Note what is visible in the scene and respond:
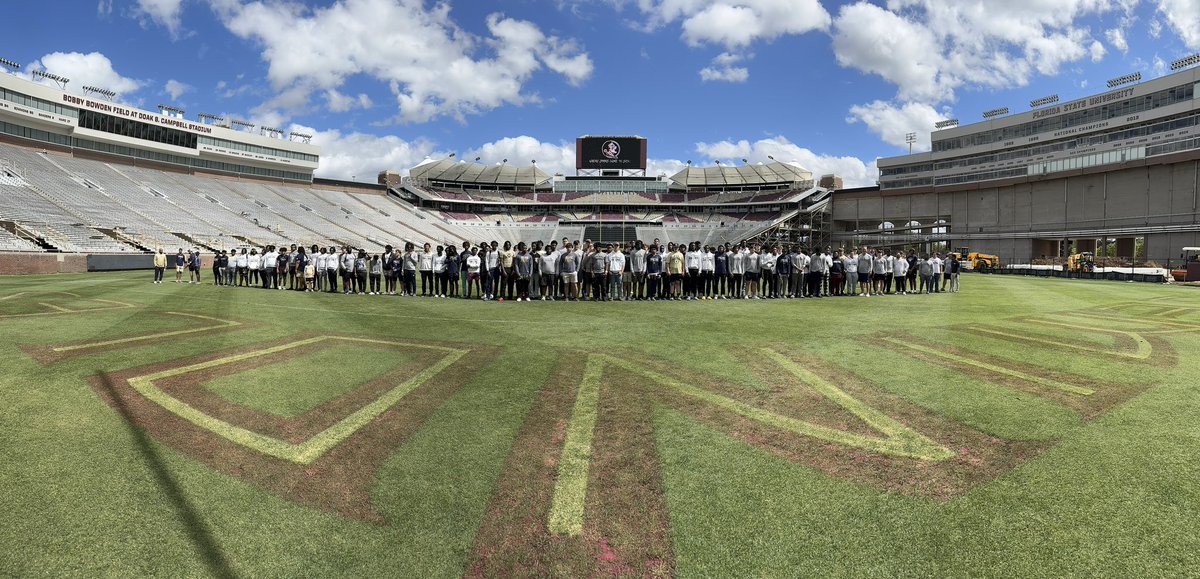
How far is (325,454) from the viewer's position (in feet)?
11.9

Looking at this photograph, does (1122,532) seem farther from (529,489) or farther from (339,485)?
(339,485)

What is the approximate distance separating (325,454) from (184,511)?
0.83 meters

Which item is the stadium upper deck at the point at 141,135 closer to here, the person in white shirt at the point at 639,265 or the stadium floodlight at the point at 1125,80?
the person in white shirt at the point at 639,265

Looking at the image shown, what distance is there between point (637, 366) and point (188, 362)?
5061 mm

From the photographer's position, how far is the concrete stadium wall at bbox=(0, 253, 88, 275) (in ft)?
79.2

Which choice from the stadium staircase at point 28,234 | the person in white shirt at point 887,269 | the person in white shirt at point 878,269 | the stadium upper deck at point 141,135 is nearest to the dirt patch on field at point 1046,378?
the person in white shirt at point 878,269

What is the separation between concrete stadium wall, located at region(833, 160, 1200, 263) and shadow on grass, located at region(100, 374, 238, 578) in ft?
198

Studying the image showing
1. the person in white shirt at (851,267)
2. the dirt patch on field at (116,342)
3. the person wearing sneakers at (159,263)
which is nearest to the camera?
the dirt patch on field at (116,342)

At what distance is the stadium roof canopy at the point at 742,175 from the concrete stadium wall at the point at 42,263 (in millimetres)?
70613

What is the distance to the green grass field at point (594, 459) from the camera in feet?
8.25

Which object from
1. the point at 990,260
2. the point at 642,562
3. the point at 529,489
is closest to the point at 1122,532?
the point at 642,562

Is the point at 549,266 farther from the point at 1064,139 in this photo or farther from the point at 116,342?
the point at 1064,139

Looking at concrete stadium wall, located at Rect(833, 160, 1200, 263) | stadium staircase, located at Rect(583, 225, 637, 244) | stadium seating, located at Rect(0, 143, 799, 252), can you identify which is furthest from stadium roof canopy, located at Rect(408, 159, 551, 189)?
concrete stadium wall, located at Rect(833, 160, 1200, 263)

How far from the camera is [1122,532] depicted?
2.60m
